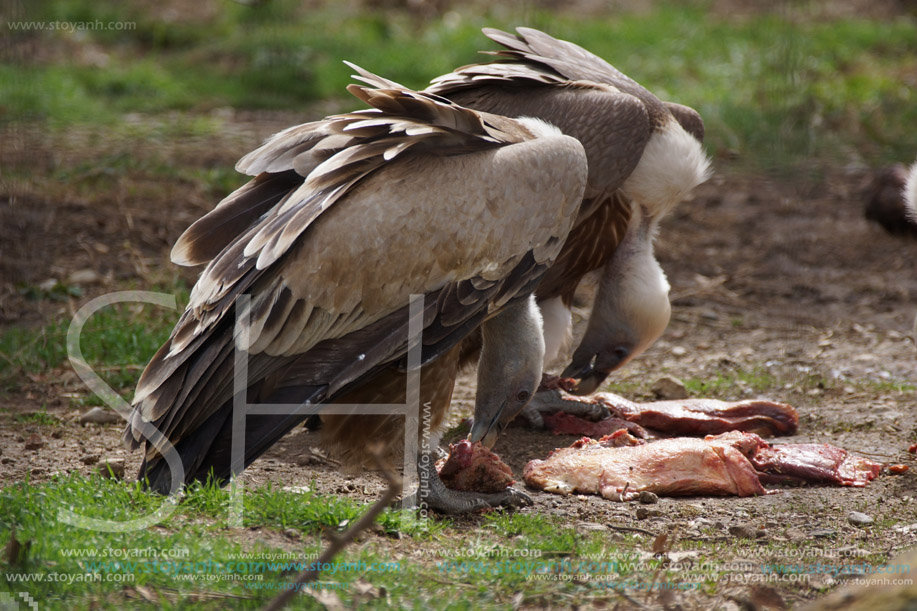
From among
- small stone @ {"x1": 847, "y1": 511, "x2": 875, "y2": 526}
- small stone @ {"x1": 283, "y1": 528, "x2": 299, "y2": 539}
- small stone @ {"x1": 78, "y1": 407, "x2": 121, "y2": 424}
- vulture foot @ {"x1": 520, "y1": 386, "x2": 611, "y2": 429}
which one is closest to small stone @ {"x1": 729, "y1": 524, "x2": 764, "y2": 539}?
small stone @ {"x1": 847, "y1": 511, "x2": 875, "y2": 526}

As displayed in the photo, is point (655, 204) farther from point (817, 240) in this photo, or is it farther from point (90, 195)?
point (90, 195)

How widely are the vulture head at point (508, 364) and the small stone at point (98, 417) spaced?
1892 mm

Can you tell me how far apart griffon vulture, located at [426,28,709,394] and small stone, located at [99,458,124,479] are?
2.11 metres

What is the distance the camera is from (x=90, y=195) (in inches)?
293

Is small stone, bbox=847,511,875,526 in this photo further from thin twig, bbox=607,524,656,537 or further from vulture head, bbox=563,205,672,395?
vulture head, bbox=563,205,672,395

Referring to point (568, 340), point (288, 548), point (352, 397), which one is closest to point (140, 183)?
point (568, 340)

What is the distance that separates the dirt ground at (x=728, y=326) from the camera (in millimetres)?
4066

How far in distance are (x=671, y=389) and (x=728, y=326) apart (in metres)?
1.22

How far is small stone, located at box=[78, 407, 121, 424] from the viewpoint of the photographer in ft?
16.1

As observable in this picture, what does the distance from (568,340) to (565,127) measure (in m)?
1.29

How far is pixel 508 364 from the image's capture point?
13.6 feet

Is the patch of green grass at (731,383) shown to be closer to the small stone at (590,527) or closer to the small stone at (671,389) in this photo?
the small stone at (671,389)

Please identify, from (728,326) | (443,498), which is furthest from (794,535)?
(728,326)

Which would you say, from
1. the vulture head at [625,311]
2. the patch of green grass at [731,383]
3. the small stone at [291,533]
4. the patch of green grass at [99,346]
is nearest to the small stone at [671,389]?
the patch of green grass at [731,383]
